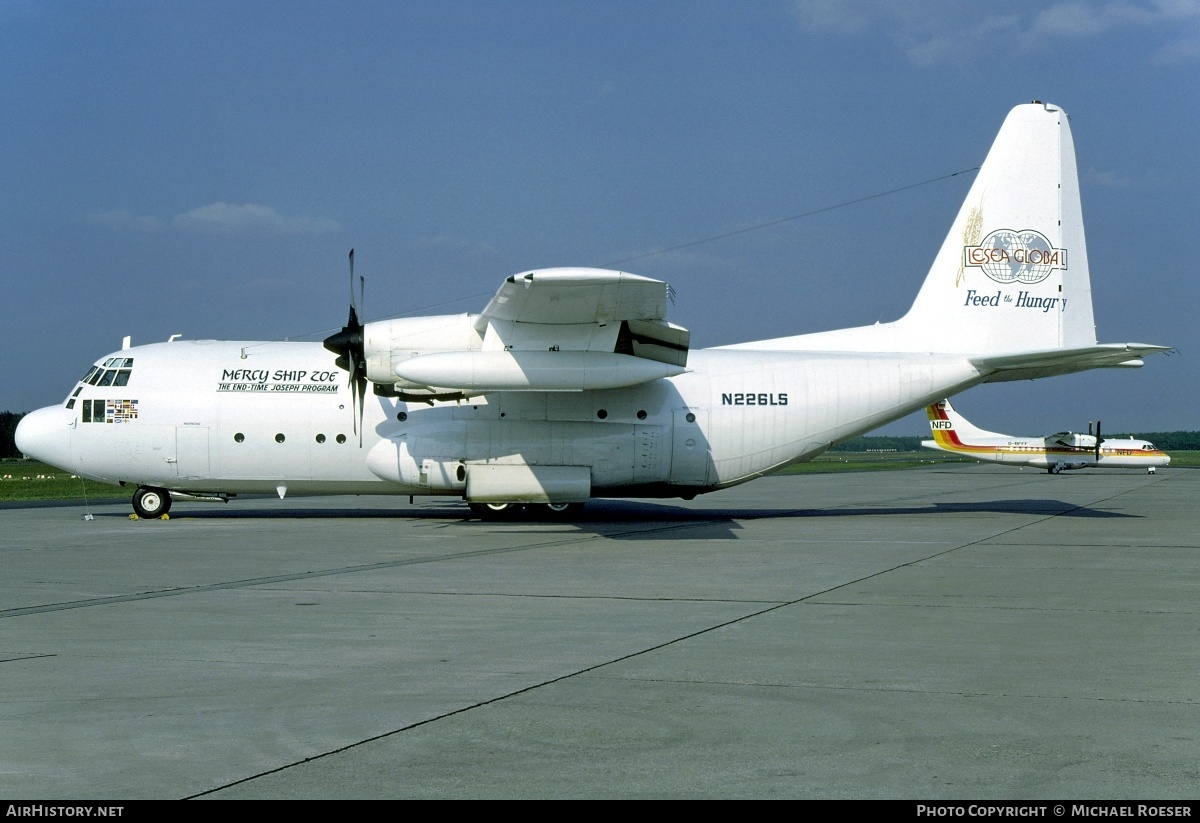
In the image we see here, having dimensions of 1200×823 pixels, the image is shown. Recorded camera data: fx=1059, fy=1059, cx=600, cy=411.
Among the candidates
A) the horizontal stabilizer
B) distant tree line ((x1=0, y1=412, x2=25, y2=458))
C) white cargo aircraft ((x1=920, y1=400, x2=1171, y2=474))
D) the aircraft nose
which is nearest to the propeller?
the aircraft nose

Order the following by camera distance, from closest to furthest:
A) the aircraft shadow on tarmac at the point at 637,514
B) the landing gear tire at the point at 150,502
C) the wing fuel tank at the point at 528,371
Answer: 1. the wing fuel tank at the point at 528,371
2. the aircraft shadow on tarmac at the point at 637,514
3. the landing gear tire at the point at 150,502

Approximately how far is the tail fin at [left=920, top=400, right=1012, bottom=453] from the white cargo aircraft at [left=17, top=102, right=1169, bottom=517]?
105ft

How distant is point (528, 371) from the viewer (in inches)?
750

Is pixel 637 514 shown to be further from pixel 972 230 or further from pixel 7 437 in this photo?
pixel 7 437

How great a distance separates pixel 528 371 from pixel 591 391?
2340mm

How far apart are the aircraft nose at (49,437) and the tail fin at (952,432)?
4221 cm

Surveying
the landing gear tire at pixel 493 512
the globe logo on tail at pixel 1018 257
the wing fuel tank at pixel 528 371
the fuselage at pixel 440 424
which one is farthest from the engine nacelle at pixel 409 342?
the globe logo on tail at pixel 1018 257

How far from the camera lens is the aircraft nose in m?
22.4

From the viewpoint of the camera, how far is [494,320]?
18.8 metres

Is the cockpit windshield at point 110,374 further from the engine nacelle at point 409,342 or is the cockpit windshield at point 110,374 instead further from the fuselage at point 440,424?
the engine nacelle at point 409,342

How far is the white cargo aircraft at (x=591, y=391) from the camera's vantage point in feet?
66.4

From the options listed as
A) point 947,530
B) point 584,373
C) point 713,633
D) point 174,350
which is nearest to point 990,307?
point 947,530

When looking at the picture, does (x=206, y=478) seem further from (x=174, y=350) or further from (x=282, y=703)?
(x=282, y=703)

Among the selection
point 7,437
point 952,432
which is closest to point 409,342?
point 952,432
